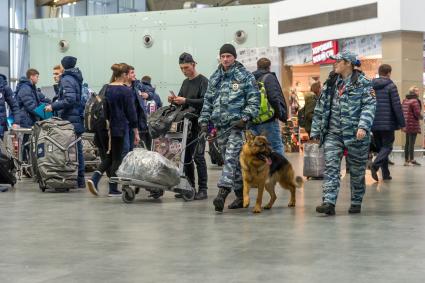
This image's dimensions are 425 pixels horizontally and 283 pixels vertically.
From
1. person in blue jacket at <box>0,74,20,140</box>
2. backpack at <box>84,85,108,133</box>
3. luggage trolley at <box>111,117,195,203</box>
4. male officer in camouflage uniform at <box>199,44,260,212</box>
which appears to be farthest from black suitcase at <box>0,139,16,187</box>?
male officer in camouflage uniform at <box>199,44,260,212</box>

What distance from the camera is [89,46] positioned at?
27.8 metres

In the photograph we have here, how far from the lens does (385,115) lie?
12570 mm

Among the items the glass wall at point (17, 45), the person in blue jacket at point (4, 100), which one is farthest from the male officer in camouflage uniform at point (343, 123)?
the glass wall at point (17, 45)

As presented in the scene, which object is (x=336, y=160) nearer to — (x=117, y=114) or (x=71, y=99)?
(x=117, y=114)

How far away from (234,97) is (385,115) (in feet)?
14.8

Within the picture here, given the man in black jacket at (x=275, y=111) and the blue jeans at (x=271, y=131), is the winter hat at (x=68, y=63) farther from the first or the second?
the blue jeans at (x=271, y=131)

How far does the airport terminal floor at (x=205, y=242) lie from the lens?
5105 millimetres

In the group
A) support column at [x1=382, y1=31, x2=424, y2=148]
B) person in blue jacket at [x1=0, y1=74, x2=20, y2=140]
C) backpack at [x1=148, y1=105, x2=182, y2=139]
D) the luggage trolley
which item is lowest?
the luggage trolley

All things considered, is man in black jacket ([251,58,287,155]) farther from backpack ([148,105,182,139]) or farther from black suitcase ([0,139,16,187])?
black suitcase ([0,139,16,187])

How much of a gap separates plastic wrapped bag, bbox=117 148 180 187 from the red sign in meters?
15.3

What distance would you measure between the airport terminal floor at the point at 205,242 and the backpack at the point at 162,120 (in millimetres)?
824

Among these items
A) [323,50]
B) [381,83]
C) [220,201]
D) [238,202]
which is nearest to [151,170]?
[238,202]

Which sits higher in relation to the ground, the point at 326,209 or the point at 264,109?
the point at 264,109

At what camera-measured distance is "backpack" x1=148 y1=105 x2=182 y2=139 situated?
988cm
